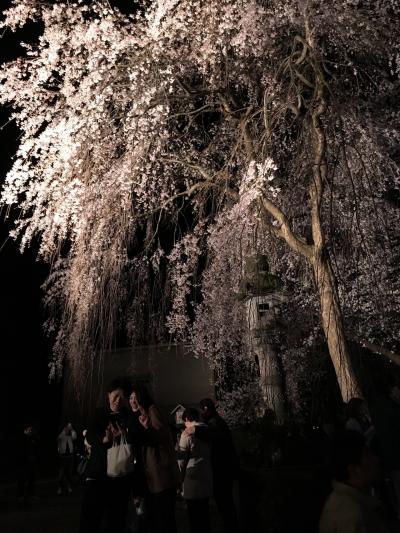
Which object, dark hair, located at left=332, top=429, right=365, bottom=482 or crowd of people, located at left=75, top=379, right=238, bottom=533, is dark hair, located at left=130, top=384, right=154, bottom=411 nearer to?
crowd of people, located at left=75, top=379, right=238, bottom=533

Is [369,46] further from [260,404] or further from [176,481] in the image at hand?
[260,404]

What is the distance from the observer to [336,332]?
736cm

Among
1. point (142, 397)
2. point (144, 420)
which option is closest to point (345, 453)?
point (144, 420)

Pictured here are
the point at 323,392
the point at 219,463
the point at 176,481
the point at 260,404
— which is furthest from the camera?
the point at 260,404

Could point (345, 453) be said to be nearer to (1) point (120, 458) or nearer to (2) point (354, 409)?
(1) point (120, 458)

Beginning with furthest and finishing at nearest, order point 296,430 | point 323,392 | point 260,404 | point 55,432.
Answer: point 55,432
point 260,404
point 323,392
point 296,430

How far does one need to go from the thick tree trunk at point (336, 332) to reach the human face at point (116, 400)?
3427 mm

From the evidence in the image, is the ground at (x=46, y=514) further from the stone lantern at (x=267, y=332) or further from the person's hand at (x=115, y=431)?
the stone lantern at (x=267, y=332)

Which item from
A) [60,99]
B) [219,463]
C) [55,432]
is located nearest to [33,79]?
[60,99]

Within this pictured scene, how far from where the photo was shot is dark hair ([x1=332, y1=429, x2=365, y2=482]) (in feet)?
7.93

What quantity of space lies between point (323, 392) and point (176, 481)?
732cm

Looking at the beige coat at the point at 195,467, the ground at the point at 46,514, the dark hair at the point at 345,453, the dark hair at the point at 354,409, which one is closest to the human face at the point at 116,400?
the beige coat at the point at 195,467

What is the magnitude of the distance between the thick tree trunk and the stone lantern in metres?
2.88

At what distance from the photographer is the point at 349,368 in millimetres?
7434
